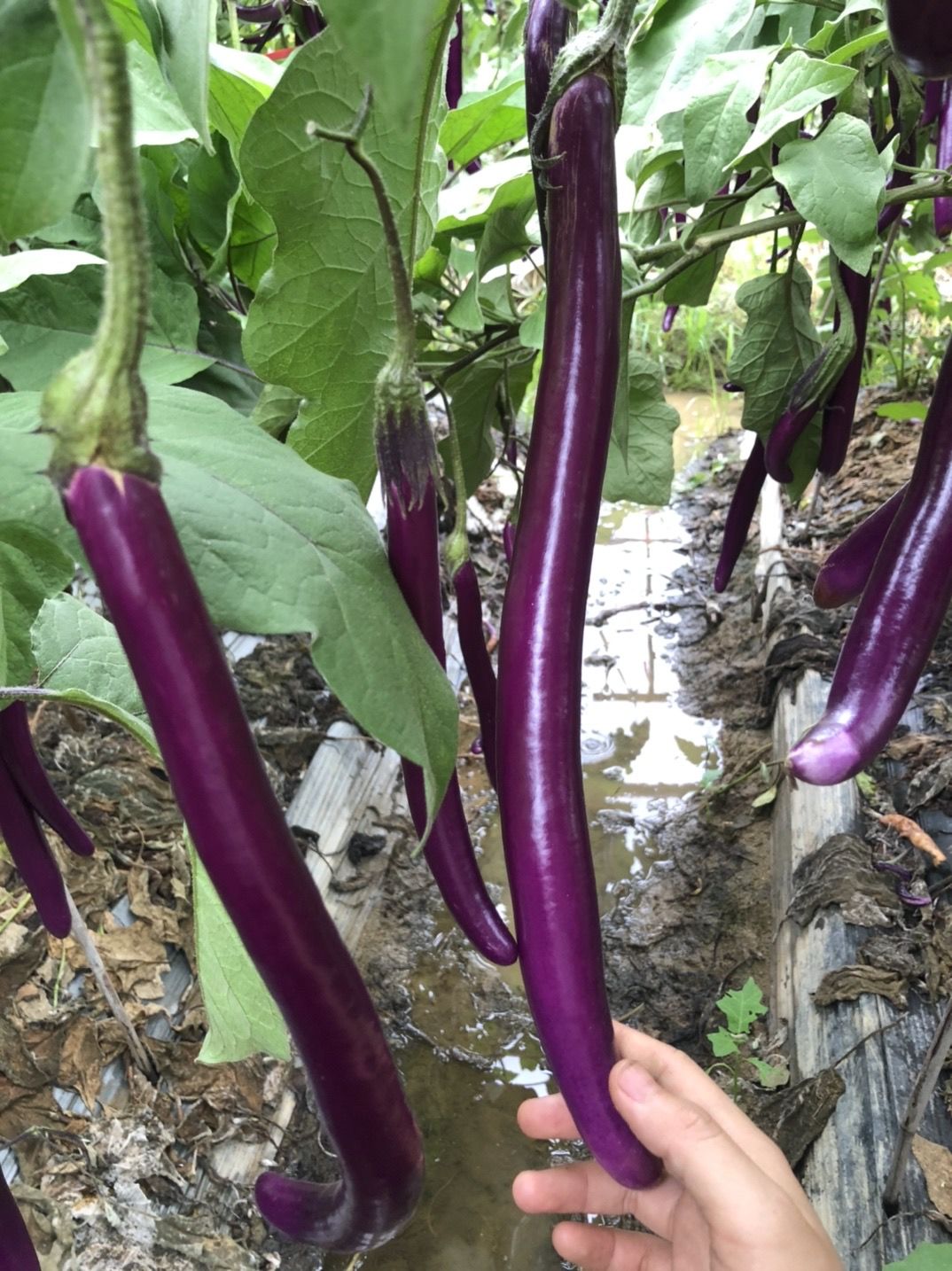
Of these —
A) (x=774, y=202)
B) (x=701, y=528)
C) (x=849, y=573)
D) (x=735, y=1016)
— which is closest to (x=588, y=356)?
(x=849, y=573)

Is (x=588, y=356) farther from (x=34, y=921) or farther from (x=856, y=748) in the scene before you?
(x=34, y=921)

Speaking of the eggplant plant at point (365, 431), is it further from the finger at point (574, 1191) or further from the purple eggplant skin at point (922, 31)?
A: the finger at point (574, 1191)

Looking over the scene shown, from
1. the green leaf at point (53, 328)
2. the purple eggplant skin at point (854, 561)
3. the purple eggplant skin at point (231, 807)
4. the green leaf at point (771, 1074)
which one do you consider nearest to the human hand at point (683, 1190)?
the purple eggplant skin at point (231, 807)

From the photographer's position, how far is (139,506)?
0.20m

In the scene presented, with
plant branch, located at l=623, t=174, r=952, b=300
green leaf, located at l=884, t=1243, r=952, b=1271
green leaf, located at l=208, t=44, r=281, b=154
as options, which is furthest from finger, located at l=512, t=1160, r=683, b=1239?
green leaf, located at l=208, t=44, r=281, b=154

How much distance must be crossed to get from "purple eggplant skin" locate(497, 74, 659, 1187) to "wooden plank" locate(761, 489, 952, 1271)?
52 centimetres

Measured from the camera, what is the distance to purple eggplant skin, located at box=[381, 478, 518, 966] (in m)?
0.34

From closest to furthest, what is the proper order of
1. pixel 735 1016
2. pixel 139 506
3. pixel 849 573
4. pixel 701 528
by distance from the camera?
pixel 139 506, pixel 849 573, pixel 735 1016, pixel 701 528

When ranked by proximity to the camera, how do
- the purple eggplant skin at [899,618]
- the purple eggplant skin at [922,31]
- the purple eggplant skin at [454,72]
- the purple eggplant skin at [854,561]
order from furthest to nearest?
the purple eggplant skin at [454,72]
the purple eggplant skin at [854,561]
the purple eggplant skin at [899,618]
the purple eggplant skin at [922,31]

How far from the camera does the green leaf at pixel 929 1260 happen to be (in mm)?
448

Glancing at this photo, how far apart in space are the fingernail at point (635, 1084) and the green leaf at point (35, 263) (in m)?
0.42

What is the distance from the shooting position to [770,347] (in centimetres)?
77

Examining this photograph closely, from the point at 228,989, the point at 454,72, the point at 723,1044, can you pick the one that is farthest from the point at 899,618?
the point at 723,1044

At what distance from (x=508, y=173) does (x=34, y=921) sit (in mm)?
809
